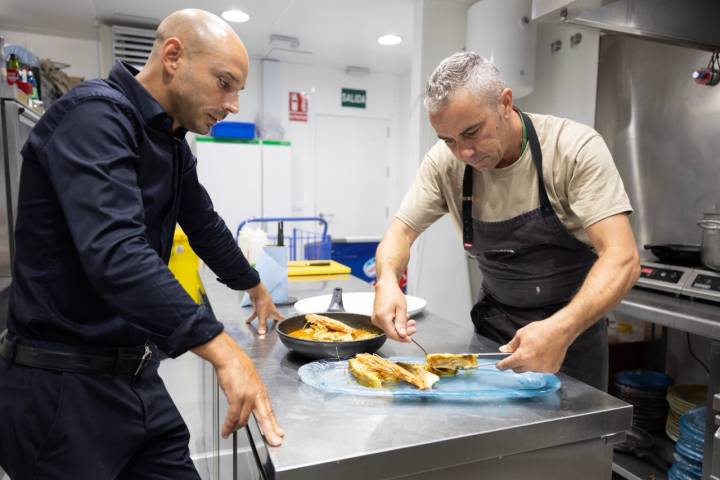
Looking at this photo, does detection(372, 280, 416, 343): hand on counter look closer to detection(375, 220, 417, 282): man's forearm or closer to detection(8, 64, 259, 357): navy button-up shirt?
detection(375, 220, 417, 282): man's forearm

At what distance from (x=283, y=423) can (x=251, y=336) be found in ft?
1.85

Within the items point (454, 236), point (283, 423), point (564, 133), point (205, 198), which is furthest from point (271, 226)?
point (283, 423)

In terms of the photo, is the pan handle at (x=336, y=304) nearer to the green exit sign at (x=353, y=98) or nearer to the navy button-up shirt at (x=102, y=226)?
the navy button-up shirt at (x=102, y=226)

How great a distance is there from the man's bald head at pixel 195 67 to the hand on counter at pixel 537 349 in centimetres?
84

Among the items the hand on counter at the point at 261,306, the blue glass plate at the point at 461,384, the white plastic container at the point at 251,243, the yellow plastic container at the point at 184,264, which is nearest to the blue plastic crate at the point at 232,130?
the yellow plastic container at the point at 184,264

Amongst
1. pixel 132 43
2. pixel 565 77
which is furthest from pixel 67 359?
pixel 132 43

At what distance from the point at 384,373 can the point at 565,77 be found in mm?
2817

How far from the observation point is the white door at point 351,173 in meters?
5.95

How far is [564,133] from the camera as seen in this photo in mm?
1433

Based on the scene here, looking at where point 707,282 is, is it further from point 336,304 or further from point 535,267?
point 336,304

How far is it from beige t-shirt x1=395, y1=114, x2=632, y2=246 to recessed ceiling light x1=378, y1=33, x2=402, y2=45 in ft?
11.0

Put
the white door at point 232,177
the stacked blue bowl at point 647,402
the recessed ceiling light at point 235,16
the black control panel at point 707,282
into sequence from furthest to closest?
the white door at point 232,177, the recessed ceiling light at point 235,16, the stacked blue bowl at point 647,402, the black control panel at point 707,282

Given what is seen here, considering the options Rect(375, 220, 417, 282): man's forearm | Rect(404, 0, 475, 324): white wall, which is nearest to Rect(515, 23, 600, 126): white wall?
Rect(404, 0, 475, 324): white wall

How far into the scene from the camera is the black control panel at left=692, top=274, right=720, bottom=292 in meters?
1.93
